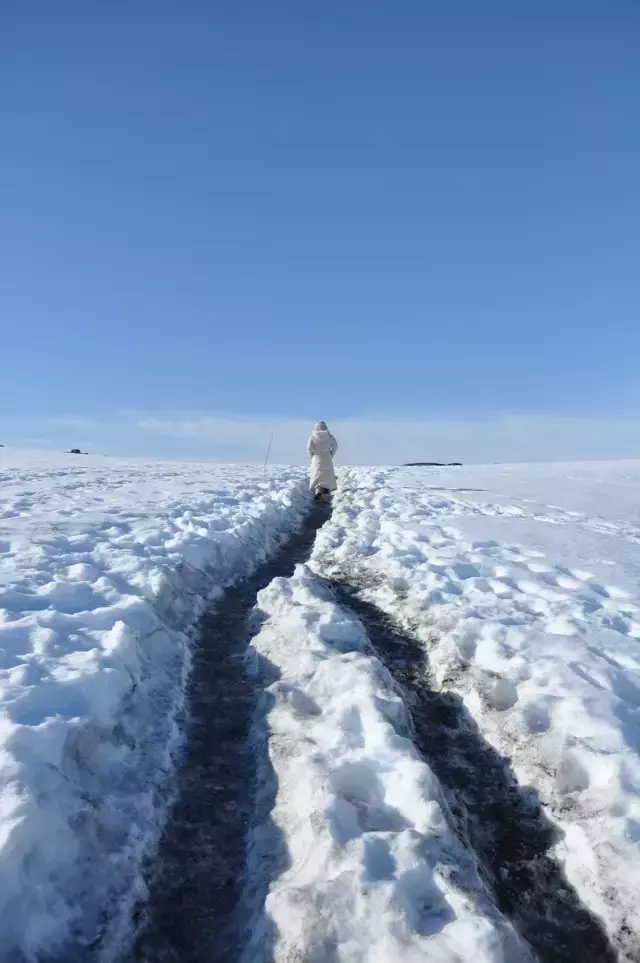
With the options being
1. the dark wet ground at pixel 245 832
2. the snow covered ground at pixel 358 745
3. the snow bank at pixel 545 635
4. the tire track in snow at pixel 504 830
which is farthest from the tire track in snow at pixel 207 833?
the snow bank at pixel 545 635

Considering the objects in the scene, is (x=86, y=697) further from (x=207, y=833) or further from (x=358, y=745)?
(x=358, y=745)

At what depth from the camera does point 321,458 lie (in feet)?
80.3

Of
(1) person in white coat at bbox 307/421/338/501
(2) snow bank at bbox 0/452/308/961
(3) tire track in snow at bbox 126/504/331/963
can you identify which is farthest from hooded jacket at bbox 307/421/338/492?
(3) tire track in snow at bbox 126/504/331/963

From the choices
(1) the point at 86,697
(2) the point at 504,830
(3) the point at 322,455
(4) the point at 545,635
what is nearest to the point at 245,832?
(1) the point at 86,697

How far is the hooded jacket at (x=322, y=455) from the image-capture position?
2417 centimetres

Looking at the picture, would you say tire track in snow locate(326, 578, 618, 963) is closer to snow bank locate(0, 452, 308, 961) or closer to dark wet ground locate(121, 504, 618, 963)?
dark wet ground locate(121, 504, 618, 963)

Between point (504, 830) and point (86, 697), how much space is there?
4170 mm

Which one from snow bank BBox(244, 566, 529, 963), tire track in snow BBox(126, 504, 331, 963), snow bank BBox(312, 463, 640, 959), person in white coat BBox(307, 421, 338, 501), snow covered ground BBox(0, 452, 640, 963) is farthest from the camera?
person in white coat BBox(307, 421, 338, 501)

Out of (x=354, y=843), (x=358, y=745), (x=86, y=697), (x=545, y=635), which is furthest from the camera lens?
(x=545, y=635)

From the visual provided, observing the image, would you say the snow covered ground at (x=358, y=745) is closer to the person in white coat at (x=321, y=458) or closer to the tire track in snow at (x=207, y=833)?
the tire track in snow at (x=207, y=833)

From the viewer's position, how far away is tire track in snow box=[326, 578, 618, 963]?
4215mm

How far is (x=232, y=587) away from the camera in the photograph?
12.1 meters

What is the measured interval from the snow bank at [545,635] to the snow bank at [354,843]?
3.56 ft

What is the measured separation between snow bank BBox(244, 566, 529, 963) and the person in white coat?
17.1m
